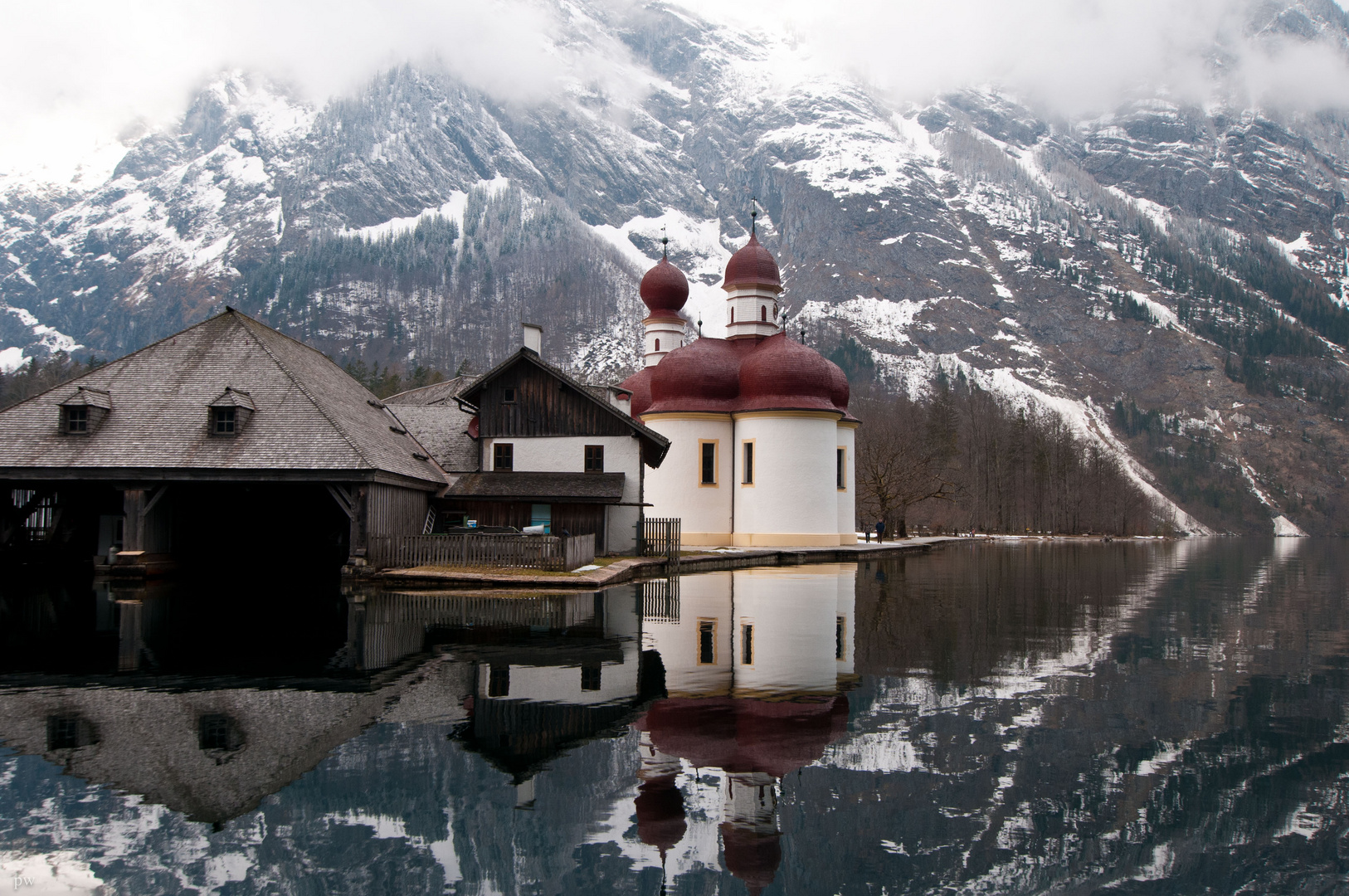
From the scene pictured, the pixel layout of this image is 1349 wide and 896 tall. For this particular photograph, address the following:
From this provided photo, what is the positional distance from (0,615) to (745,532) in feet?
101

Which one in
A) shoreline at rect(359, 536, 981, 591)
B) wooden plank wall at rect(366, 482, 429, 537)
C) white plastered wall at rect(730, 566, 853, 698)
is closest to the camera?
white plastered wall at rect(730, 566, 853, 698)

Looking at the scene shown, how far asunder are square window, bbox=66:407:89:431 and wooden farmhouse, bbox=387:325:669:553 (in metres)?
10.9

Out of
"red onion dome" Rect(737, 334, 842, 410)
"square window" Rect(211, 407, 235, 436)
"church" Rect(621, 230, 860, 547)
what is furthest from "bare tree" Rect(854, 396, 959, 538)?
"square window" Rect(211, 407, 235, 436)

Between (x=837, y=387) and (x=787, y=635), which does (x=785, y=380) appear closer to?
(x=837, y=387)

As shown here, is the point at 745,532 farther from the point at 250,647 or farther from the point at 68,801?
the point at 68,801

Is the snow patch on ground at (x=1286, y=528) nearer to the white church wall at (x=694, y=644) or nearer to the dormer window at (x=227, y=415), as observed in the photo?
the white church wall at (x=694, y=644)

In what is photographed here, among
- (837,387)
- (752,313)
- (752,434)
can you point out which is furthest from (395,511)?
(837,387)

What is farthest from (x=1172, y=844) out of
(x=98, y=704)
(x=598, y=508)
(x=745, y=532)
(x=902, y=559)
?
(x=902, y=559)

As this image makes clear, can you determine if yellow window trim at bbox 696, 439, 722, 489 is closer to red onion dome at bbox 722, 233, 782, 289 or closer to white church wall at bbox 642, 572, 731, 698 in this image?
red onion dome at bbox 722, 233, 782, 289

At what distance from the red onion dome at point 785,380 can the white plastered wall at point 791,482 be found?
2.00ft

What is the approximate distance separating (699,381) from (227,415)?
23.2 meters

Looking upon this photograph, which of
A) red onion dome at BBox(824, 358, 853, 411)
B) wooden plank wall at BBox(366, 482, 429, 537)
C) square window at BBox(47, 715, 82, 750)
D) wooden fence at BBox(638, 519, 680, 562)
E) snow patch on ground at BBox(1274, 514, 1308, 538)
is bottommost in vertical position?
snow patch on ground at BBox(1274, 514, 1308, 538)

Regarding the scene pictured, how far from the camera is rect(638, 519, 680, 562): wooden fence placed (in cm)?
3562

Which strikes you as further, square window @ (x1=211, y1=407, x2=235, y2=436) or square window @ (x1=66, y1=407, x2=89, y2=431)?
square window @ (x1=66, y1=407, x2=89, y2=431)
